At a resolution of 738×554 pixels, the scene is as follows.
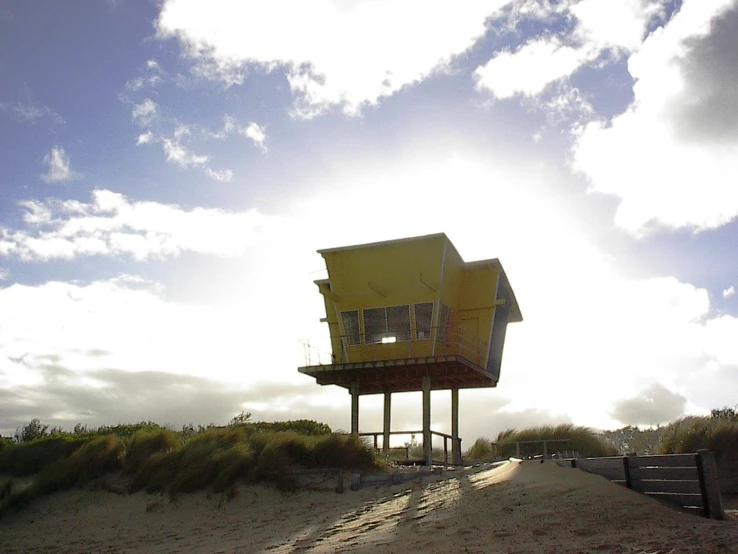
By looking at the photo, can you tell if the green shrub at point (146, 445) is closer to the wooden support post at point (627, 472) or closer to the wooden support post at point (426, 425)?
the wooden support post at point (426, 425)

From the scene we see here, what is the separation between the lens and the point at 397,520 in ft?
36.0

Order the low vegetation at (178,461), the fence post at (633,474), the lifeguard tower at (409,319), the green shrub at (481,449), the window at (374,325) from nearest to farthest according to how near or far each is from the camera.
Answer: the fence post at (633,474) → the low vegetation at (178,461) → the lifeguard tower at (409,319) → the window at (374,325) → the green shrub at (481,449)

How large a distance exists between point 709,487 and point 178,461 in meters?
12.0

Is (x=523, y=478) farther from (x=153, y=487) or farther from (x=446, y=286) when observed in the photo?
(x=446, y=286)

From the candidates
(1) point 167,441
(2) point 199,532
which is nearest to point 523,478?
(2) point 199,532

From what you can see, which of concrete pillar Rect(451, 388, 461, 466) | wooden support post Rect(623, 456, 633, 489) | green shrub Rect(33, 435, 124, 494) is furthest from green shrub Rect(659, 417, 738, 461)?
green shrub Rect(33, 435, 124, 494)

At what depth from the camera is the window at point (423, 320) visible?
22.5m

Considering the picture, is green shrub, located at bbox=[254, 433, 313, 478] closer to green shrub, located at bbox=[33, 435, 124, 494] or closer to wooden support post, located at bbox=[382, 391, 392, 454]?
green shrub, located at bbox=[33, 435, 124, 494]

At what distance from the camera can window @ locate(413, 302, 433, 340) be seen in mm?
22531

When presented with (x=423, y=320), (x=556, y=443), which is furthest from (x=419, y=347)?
(x=556, y=443)

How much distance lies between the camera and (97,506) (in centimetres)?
1528

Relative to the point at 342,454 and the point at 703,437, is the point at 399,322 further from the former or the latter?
the point at 703,437

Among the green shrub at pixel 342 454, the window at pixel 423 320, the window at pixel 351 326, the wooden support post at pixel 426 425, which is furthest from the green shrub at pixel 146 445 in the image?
the window at pixel 423 320

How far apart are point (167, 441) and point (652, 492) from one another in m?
12.3
